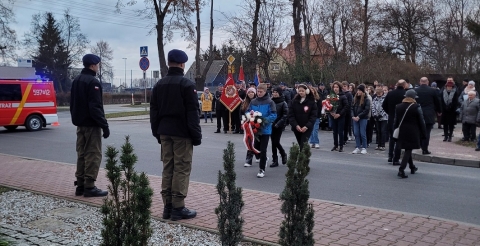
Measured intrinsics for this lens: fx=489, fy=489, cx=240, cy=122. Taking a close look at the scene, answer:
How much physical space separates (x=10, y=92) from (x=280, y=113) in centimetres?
1336

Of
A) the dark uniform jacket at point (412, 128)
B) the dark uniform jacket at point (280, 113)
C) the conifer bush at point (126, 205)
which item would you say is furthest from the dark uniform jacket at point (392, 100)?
the conifer bush at point (126, 205)

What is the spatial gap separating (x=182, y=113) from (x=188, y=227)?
4.70 ft

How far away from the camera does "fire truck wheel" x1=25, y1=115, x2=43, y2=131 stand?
20.3 m

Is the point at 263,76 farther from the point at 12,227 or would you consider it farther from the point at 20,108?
the point at 12,227

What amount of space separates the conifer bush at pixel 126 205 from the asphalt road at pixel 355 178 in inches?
176

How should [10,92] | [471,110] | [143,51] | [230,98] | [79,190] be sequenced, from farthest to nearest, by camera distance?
[143,51], [10,92], [230,98], [471,110], [79,190]

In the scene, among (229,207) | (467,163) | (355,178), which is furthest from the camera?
(467,163)

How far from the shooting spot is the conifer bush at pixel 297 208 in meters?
3.65

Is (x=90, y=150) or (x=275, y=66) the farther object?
(x=275, y=66)

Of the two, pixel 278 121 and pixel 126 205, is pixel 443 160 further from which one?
pixel 126 205

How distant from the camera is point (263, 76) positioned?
Result: 3167 centimetres

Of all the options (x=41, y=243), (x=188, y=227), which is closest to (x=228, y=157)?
(x=188, y=227)

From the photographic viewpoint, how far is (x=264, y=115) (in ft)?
33.3

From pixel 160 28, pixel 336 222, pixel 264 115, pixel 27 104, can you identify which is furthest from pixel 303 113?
pixel 160 28
